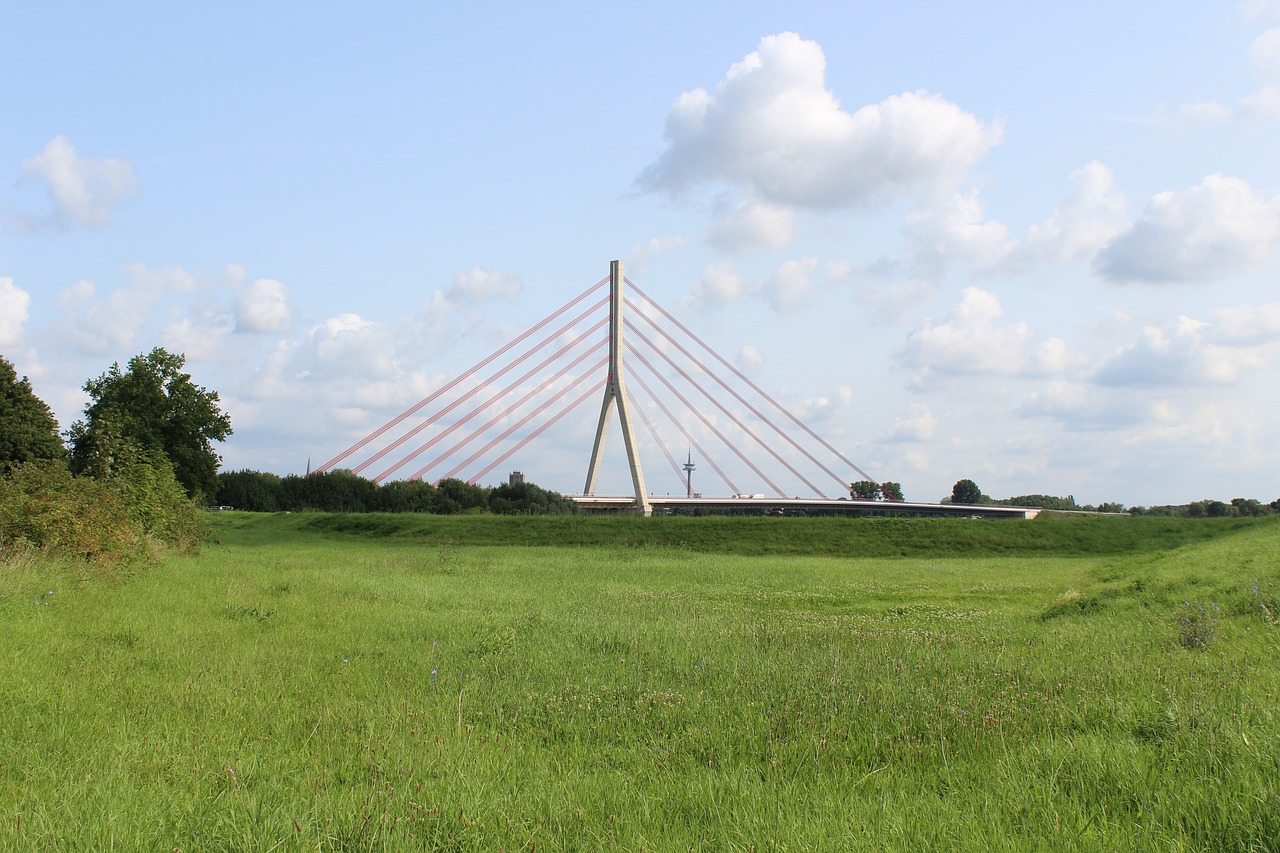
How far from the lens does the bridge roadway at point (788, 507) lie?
56.3 metres

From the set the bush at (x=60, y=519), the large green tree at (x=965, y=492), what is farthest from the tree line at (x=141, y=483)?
the large green tree at (x=965, y=492)

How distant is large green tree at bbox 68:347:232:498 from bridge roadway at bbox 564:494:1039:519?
22469 mm

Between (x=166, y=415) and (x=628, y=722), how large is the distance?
36866 mm

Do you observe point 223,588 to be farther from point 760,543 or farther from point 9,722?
point 760,543

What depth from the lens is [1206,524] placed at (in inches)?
1455

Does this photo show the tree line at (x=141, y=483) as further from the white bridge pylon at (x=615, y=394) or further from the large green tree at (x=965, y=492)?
the large green tree at (x=965, y=492)

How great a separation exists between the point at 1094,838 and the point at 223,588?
11912mm

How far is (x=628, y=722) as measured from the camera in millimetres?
5781

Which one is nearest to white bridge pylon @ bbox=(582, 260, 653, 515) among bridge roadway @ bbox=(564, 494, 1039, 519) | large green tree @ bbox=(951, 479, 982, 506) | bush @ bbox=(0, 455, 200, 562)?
bridge roadway @ bbox=(564, 494, 1039, 519)

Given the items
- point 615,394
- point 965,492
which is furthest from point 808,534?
point 965,492

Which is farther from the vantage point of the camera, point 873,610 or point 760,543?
point 760,543

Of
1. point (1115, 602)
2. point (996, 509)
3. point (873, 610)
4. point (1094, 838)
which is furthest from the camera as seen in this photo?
point (996, 509)

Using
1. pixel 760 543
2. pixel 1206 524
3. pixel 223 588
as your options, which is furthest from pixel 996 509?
pixel 223 588

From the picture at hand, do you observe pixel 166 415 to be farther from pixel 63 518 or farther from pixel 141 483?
pixel 63 518
